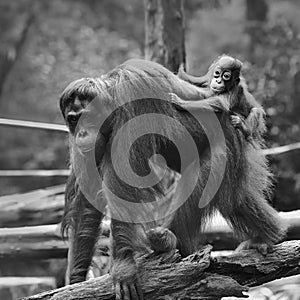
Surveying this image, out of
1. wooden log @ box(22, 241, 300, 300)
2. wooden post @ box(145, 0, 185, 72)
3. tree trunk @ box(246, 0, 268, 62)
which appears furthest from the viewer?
tree trunk @ box(246, 0, 268, 62)

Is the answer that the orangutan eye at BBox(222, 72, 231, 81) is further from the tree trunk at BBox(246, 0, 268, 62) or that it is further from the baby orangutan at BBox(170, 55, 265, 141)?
the tree trunk at BBox(246, 0, 268, 62)

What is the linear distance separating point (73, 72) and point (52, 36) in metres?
1.01

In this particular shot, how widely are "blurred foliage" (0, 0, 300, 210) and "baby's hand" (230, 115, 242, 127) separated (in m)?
5.46

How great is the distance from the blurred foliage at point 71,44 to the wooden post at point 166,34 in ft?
10.2

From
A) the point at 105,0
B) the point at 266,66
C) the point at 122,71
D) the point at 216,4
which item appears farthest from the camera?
the point at 105,0

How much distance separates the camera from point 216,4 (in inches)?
414

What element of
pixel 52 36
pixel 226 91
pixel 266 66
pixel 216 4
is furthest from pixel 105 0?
pixel 226 91

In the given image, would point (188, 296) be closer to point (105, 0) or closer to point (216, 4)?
point (216, 4)

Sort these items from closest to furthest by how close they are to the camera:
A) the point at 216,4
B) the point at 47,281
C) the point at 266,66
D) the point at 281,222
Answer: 1. the point at 281,222
2. the point at 47,281
3. the point at 266,66
4. the point at 216,4

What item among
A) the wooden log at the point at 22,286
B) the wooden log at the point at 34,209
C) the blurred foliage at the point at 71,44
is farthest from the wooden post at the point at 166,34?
the blurred foliage at the point at 71,44

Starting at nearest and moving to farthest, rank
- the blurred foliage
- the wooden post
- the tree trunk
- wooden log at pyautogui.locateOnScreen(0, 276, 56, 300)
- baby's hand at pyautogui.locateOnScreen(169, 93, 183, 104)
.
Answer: baby's hand at pyautogui.locateOnScreen(169, 93, 183, 104) → wooden log at pyautogui.locateOnScreen(0, 276, 56, 300) → the wooden post → the tree trunk → the blurred foliage

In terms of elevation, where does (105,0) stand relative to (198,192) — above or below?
above

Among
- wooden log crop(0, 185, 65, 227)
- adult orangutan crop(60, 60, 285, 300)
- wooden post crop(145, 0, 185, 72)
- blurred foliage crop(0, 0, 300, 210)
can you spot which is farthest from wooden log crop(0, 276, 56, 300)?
blurred foliage crop(0, 0, 300, 210)

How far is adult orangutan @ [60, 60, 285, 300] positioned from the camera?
308 cm
